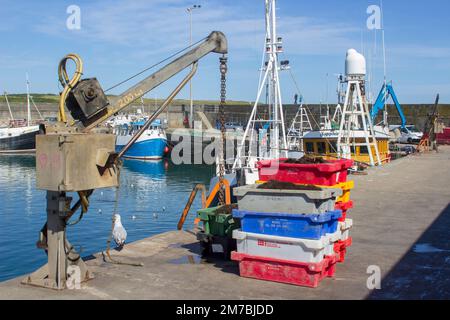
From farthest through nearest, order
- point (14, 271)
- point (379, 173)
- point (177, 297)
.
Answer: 1. point (379, 173)
2. point (14, 271)
3. point (177, 297)

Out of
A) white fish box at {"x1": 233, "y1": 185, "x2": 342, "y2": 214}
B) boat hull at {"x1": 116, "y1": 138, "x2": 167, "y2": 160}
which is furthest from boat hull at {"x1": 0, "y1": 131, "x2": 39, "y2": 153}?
white fish box at {"x1": 233, "y1": 185, "x2": 342, "y2": 214}

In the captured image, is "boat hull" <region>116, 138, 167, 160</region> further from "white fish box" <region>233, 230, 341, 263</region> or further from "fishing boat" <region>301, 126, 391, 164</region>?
"white fish box" <region>233, 230, 341, 263</region>

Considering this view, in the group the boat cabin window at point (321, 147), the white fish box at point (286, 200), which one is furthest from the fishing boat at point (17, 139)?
the white fish box at point (286, 200)

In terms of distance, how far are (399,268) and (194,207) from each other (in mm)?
15637

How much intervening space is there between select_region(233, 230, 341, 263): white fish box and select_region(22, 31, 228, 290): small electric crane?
2090mm

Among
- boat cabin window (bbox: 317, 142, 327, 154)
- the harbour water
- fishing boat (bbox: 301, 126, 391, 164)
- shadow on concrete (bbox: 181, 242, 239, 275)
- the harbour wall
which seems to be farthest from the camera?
the harbour wall

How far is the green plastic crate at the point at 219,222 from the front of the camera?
338 inches

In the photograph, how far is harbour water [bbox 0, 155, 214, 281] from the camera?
15.5 meters

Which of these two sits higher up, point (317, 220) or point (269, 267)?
point (317, 220)

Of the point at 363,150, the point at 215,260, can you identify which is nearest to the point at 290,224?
the point at 215,260

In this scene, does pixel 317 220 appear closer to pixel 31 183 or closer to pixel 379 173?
pixel 379 173

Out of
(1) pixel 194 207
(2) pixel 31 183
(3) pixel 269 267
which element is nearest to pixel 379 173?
(1) pixel 194 207

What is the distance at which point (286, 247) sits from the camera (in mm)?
7277

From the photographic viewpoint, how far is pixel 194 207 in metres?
23.3
